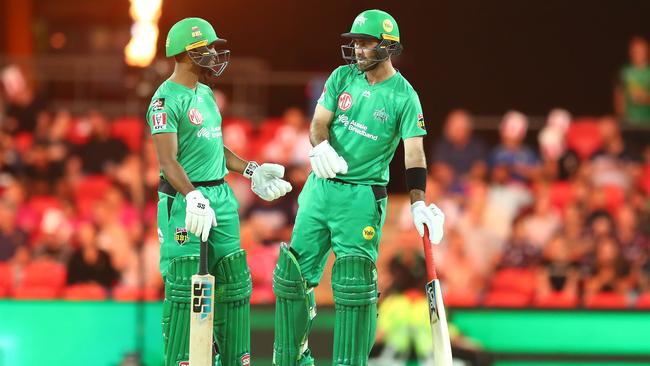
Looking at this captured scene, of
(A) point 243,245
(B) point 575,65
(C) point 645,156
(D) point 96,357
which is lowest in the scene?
(D) point 96,357

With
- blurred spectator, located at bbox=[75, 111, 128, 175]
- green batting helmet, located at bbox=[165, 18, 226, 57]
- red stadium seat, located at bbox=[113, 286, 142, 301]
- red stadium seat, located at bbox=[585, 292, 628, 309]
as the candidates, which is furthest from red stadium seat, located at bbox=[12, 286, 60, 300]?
red stadium seat, located at bbox=[585, 292, 628, 309]

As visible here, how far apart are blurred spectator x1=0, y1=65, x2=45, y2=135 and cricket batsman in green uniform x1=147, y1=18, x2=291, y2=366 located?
8.88 meters

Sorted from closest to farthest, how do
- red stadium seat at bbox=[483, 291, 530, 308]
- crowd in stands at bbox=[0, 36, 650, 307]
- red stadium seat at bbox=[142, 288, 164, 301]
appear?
red stadium seat at bbox=[142, 288, 164, 301] < red stadium seat at bbox=[483, 291, 530, 308] < crowd in stands at bbox=[0, 36, 650, 307]

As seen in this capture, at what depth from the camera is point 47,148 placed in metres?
14.7

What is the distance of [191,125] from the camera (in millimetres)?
6699

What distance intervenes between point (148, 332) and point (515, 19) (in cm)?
903

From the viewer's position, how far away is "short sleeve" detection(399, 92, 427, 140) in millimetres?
6680

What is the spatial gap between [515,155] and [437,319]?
7.38 m

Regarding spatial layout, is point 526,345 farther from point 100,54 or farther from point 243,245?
point 100,54

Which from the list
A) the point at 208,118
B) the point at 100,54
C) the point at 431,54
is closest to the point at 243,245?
the point at 208,118

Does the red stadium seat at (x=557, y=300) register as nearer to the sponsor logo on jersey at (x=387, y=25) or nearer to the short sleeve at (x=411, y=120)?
the short sleeve at (x=411, y=120)

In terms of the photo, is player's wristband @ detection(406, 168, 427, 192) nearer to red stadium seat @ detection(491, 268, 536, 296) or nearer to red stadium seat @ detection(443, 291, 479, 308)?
red stadium seat @ detection(443, 291, 479, 308)

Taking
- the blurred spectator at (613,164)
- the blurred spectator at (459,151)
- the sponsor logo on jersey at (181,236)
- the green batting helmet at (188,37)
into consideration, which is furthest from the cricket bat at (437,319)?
the blurred spectator at (613,164)

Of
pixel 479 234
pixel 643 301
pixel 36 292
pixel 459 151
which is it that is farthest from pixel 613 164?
pixel 36 292
